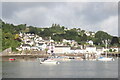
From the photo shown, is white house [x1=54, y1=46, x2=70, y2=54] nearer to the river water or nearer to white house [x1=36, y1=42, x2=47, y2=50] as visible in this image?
white house [x1=36, y1=42, x2=47, y2=50]

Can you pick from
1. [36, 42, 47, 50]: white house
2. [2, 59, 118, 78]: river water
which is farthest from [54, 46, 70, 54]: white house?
[2, 59, 118, 78]: river water

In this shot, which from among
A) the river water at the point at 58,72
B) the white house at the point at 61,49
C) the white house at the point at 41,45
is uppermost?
the white house at the point at 41,45

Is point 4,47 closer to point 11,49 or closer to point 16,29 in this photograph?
point 11,49

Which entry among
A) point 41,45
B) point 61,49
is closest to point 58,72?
point 61,49

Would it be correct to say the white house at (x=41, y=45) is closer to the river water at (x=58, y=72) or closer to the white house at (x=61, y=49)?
the white house at (x=61, y=49)

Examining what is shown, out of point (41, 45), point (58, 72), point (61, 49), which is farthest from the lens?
point (41, 45)

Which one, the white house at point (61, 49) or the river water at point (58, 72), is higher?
the white house at point (61, 49)

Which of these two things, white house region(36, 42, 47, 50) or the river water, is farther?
white house region(36, 42, 47, 50)

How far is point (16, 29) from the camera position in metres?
110

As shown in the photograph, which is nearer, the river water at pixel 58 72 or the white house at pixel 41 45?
the river water at pixel 58 72

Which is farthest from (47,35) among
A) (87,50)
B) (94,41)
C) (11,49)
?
(11,49)

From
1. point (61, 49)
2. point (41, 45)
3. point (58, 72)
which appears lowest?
point (58, 72)

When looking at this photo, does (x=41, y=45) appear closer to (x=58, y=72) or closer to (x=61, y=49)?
(x=61, y=49)

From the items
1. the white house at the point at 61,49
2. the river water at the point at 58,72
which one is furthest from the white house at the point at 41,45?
the river water at the point at 58,72
